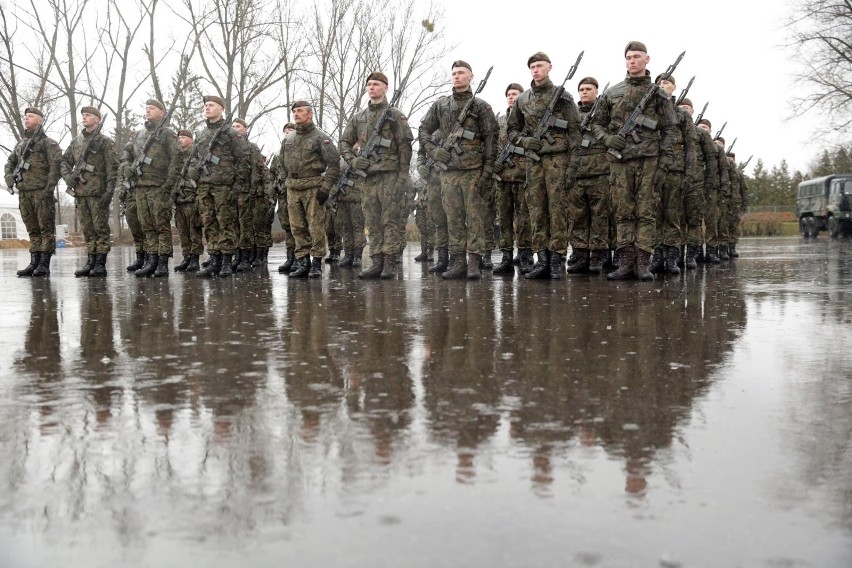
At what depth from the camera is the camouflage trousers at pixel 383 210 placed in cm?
1046

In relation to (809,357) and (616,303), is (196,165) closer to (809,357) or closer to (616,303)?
(616,303)

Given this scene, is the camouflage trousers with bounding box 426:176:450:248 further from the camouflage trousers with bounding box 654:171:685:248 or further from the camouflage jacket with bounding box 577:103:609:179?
the camouflage trousers with bounding box 654:171:685:248

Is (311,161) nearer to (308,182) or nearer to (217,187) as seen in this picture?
(308,182)

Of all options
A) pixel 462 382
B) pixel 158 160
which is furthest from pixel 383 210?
pixel 462 382

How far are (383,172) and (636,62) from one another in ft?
9.50

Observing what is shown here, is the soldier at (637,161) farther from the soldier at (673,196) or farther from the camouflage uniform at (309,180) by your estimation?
the camouflage uniform at (309,180)

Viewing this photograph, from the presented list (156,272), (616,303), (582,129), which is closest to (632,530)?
(616,303)

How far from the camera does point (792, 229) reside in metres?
54.2

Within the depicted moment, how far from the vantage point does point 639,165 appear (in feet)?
31.9

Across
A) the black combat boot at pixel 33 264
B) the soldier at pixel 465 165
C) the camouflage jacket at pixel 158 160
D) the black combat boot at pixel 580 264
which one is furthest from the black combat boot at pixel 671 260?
the black combat boot at pixel 33 264

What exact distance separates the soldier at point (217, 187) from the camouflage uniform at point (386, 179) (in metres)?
1.97

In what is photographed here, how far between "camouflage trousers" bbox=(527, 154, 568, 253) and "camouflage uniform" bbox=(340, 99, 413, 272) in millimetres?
1387

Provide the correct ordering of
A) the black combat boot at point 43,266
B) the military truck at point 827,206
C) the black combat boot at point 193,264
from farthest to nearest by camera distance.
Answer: the military truck at point 827,206 → the black combat boot at point 193,264 → the black combat boot at point 43,266

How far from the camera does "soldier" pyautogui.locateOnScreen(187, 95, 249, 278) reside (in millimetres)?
11766
